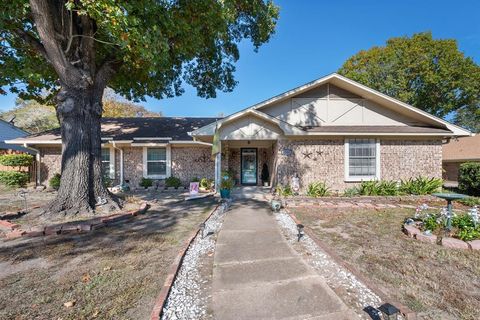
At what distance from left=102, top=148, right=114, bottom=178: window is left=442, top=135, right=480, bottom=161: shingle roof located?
2669cm

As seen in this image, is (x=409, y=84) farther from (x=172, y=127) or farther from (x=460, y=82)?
(x=172, y=127)

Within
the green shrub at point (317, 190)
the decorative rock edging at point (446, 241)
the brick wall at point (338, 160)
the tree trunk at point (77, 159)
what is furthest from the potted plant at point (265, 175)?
the decorative rock edging at point (446, 241)

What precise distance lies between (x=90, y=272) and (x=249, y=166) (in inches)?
453

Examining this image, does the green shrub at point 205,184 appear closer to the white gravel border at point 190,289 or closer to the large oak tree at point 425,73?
the white gravel border at point 190,289

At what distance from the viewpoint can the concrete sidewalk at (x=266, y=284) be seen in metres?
2.76

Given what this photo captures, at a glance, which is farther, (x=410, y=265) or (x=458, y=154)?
(x=458, y=154)

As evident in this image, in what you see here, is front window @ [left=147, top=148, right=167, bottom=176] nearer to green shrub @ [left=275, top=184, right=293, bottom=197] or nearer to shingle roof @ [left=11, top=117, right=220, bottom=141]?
shingle roof @ [left=11, top=117, right=220, bottom=141]

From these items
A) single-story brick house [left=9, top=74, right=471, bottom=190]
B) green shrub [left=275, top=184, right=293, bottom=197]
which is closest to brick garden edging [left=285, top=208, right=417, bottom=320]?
green shrub [left=275, top=184, right=293, bottom=197]

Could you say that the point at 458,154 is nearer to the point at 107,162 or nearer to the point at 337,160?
the point at 337,160

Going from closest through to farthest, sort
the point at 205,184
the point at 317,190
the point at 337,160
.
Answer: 1. the point at 317,190
2. the point at 337,160
3. the point at 205,184

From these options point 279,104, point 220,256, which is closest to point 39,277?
point 220,256

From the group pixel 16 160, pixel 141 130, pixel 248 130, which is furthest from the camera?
pixel 141 130

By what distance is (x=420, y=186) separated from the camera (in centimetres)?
1052

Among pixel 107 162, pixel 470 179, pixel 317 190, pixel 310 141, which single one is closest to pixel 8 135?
pixel 107 162
